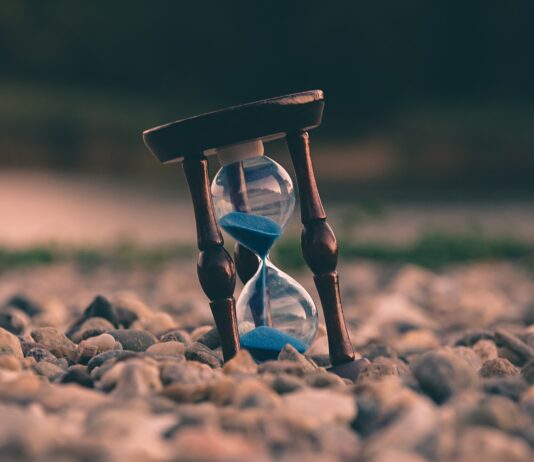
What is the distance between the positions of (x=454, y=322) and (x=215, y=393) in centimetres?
255

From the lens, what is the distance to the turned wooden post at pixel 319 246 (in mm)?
2475

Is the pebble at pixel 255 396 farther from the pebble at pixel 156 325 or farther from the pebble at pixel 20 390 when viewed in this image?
the pebble at pixel 156 325

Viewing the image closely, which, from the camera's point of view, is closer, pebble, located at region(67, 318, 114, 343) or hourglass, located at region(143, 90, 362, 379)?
hourglass, located at region(143, 90, 362, 379)

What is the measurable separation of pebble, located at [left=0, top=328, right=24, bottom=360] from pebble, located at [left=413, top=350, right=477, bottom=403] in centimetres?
106

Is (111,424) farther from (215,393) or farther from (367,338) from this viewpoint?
(367,338)

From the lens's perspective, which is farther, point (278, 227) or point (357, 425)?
point (278, 227)

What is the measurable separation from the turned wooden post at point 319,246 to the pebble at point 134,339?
546 mm

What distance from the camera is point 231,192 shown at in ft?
8.22

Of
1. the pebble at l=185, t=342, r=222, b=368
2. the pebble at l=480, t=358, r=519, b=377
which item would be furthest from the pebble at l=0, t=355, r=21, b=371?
the pebble at l=480, t=358, r=519, b=377

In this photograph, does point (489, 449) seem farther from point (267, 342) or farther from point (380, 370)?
point (267, 342)

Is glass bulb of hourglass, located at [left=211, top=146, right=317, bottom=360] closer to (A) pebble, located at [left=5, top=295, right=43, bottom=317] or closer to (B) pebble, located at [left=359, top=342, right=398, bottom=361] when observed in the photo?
(B) pebble, located at [left=359, top=342, right=398, bottom=361]

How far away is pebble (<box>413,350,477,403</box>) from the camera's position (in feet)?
6.69

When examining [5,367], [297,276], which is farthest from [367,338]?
[297,276]

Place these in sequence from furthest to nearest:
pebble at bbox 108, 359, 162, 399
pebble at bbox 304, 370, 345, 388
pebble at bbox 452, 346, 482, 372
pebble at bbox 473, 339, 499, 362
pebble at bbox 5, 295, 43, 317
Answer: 1. pebble at bbox 5, 295, 43, 317
2. pebble at bbox 473, 339, 499, 362
3. pebble at bbox 452, 346, 482, 372
4. pebble at bbox 304, 370, 345, 388
5. pebble at bbox 108, 359, 162, 399
